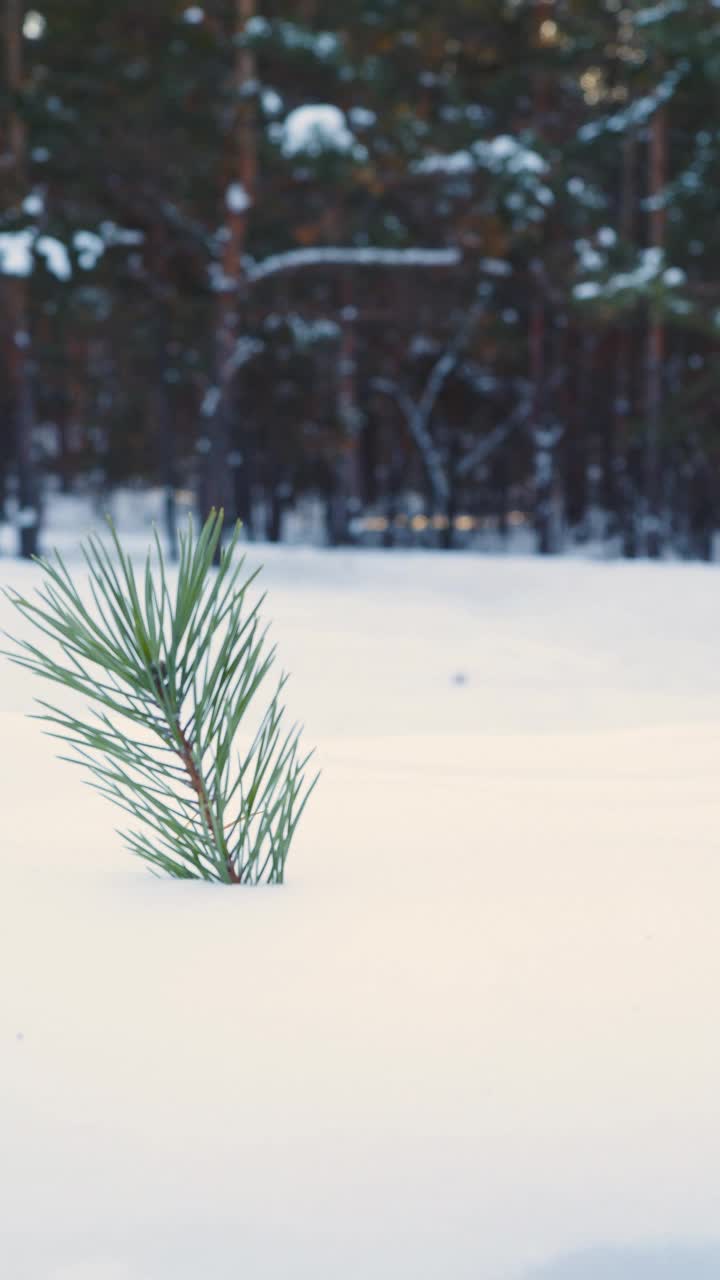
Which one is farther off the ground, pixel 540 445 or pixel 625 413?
pixel 625 413

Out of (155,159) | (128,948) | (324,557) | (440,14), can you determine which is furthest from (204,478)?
(128,948)

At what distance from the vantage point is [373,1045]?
8.55 feet

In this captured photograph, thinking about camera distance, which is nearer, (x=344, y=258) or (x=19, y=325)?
(x=344, y=258)

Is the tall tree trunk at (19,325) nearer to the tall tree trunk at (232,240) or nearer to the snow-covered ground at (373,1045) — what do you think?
the tall tree trunk at (232,240)

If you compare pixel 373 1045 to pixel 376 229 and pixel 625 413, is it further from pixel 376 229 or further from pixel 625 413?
pixel 625 413

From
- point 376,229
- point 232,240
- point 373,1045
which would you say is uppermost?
point 376,229

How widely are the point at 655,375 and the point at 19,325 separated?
788 cm

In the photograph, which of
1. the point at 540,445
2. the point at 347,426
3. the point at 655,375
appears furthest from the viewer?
the point at 540,445

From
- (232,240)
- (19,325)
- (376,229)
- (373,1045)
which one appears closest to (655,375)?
(376,229)

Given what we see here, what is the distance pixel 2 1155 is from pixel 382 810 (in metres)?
2.31

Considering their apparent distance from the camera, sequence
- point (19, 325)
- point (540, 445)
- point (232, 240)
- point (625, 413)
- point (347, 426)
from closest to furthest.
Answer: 1. point (232, 240)
2. point (19, 325)
3. point (347, 426)
4. point (540, 445)
5. point (625, 413)

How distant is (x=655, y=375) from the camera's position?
55.9 feet

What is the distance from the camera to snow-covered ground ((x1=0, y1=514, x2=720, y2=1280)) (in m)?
2.12

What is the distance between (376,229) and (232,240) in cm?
202
